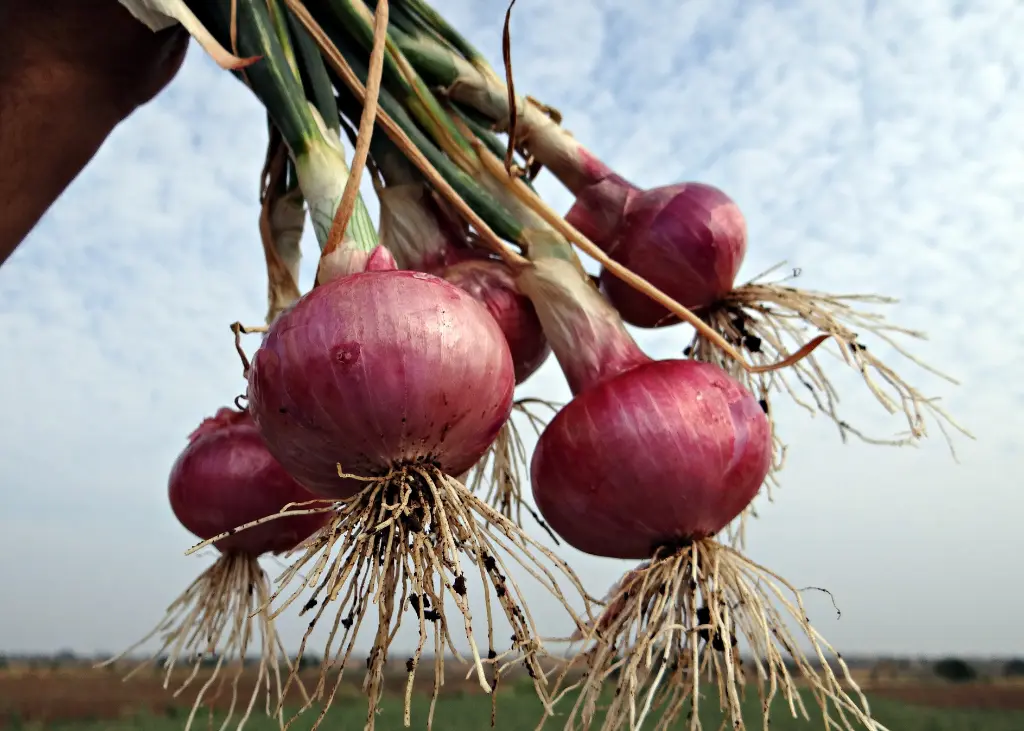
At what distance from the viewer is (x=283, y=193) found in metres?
1.04

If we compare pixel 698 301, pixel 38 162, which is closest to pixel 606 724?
pixel 698 301

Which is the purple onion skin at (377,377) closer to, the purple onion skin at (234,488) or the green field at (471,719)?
the purple onion skin at (234,488)

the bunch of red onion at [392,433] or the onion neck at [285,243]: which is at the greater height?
the onion neck at [285,243]

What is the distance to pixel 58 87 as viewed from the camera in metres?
0.94

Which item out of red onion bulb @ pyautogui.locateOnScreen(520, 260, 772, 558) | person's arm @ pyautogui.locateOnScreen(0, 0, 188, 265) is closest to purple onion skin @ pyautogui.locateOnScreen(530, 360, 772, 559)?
red onion bulb @ pyautogui.locateOnScreen(520, 260, 772, 558)

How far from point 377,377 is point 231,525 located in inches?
15.4

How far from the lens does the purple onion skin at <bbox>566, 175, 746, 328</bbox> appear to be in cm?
88

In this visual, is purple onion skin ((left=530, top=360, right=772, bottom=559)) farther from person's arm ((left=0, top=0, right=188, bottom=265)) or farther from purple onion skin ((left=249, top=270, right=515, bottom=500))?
person's arm ((left=0, top=0, right=188, bottom=265))

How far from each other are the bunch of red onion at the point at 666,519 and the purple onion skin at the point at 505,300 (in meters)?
0.10

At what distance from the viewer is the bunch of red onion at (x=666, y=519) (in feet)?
2.08

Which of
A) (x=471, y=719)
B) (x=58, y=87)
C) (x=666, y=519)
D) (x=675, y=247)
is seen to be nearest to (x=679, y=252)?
(x=675, y=247)

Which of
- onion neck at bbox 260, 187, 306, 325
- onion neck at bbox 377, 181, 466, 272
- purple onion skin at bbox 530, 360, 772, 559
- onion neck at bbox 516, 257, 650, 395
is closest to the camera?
purple onion skin at bbox 530, 360, 772, 559

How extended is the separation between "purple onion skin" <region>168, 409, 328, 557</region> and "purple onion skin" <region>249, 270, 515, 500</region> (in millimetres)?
245

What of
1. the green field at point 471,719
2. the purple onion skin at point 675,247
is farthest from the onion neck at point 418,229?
the green field at point 471,719
